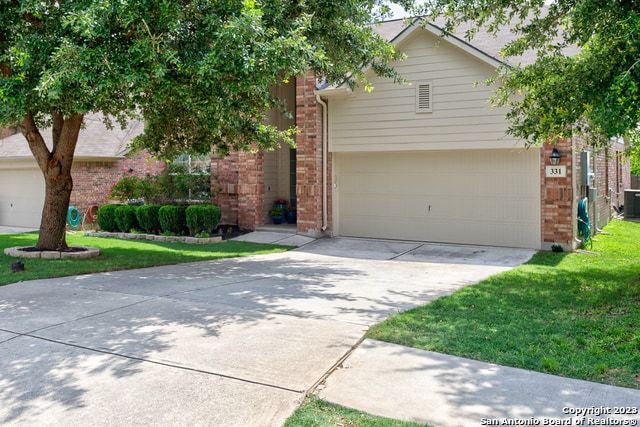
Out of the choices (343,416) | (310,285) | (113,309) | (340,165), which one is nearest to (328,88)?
(340,165)

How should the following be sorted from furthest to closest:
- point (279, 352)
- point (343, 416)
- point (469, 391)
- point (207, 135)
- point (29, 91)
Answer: point (207, 135) → point (29, 91) → point (279, 352) → point (469, 391) → point (343, 416)

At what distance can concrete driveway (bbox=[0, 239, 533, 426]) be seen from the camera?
4.05 m

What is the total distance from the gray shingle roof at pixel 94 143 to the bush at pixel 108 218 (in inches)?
120

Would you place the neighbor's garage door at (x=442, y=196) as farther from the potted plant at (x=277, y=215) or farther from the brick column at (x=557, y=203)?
the potted plant at (x=277, y=215)

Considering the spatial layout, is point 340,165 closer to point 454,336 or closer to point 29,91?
point 29,91

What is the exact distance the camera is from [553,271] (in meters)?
9.81

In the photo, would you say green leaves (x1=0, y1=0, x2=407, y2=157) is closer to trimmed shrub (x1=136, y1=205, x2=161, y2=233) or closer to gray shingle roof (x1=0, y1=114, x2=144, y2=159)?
trimmed shrub (x1=136, y1=205, x2=161, y2=233)

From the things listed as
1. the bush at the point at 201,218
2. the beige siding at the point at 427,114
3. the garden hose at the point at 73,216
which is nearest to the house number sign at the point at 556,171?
the beige siding at the point at 427,114

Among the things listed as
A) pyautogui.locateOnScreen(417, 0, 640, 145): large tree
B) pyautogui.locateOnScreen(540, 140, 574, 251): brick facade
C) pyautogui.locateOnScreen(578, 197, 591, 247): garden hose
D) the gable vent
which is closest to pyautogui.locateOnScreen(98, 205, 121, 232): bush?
the gable vent

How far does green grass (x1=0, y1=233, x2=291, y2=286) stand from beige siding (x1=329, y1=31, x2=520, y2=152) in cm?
367

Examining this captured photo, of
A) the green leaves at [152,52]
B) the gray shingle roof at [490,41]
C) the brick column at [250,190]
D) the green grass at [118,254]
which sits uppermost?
the gray shingle roof at [490,41]

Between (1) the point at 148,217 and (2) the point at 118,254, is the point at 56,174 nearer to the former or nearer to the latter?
(2) the point at 118,254

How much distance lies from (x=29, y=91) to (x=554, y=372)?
7.66 m

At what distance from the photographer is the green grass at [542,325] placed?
4.76 meters
